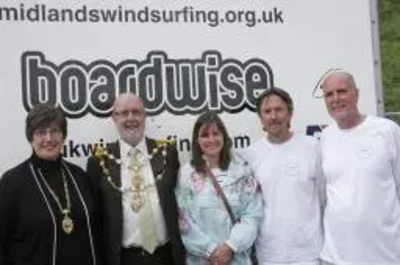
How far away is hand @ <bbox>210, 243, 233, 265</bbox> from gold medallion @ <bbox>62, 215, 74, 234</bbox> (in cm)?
76

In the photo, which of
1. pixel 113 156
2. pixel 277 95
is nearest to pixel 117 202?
pixel 113 156

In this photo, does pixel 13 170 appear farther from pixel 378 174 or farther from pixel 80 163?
pixel 378 174

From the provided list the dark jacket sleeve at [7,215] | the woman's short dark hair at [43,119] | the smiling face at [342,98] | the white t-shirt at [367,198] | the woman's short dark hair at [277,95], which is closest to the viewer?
the dark jacket sleeve at [7,215]

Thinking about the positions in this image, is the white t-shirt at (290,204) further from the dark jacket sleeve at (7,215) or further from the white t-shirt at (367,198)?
the dark jacket sleeve at (7,215)

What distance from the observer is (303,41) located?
176 inches

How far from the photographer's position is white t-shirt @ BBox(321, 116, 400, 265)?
11.9 feet

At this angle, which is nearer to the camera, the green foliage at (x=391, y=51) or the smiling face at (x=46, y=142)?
the smiling face at (x=46, y=142)

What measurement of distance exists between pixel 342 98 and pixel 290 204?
0.63 metres

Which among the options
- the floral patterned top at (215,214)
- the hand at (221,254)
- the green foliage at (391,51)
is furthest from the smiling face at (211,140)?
the green foliage at (391,51)

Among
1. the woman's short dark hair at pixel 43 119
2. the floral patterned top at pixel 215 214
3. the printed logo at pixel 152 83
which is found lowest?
the floral patterned top at pixel 215 214

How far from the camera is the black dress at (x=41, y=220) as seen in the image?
339 cm

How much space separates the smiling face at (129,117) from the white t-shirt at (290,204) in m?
0.70

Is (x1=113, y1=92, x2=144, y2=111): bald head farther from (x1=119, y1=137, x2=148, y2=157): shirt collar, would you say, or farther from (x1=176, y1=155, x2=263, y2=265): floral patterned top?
(x1=176, y1=155, x2=263, y2=265): floral patterned top

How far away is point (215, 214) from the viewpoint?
379cm
